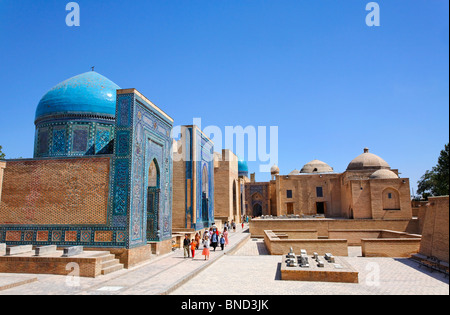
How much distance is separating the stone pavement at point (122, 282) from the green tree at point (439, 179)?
2450 cm

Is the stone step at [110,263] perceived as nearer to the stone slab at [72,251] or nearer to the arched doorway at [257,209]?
the stone slab at [72,251]

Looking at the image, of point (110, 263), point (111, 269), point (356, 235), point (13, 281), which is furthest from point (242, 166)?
point (13, 281)

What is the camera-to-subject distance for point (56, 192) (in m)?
10.9

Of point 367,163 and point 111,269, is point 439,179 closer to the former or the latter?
point 367,163

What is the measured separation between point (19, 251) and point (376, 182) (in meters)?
21.9

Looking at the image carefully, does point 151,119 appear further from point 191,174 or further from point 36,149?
point 191,174

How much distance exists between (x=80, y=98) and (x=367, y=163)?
78.9ft

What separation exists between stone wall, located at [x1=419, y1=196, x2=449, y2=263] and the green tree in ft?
55.5

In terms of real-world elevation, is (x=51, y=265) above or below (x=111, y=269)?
above

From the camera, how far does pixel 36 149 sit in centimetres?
1338

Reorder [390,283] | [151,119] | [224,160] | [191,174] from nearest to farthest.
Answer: [390,283] → [151,119] → [191,174] → [224,160]

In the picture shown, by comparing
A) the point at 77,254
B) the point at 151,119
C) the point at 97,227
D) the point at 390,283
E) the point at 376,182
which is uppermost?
the point at 151,119
